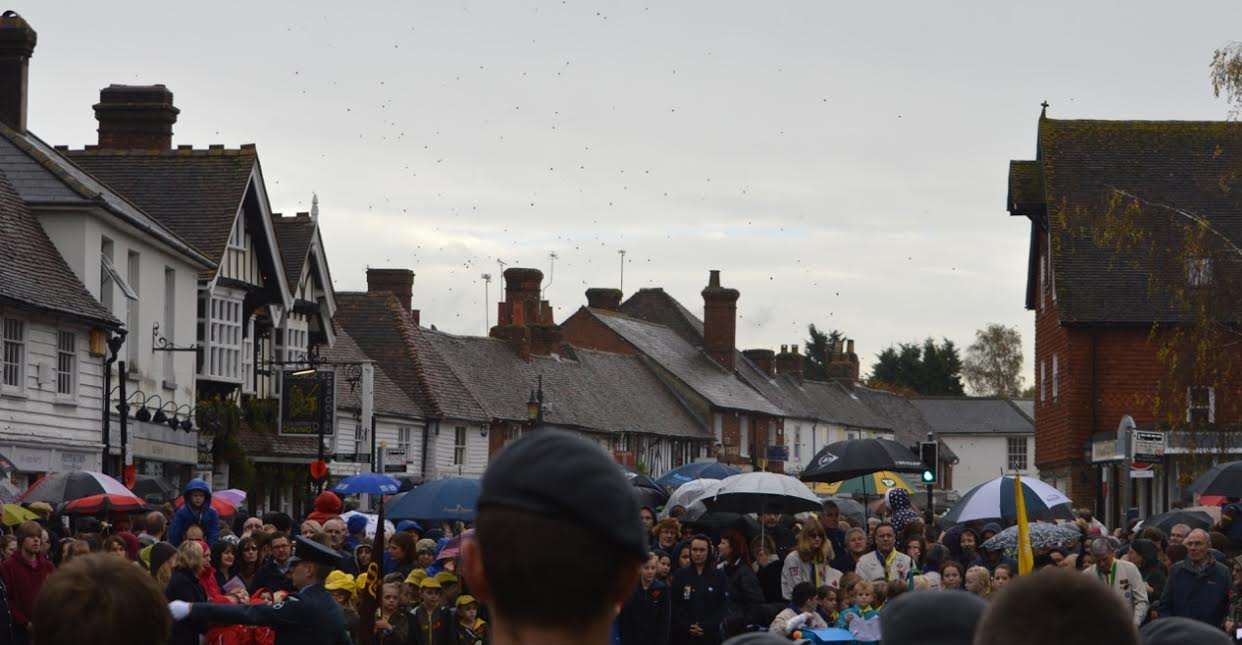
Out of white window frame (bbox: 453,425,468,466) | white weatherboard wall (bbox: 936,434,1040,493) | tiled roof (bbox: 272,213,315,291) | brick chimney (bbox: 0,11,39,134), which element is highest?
brick chimney (bbox: 0,11,39,134)

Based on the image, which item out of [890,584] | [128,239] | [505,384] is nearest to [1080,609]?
[890,584]

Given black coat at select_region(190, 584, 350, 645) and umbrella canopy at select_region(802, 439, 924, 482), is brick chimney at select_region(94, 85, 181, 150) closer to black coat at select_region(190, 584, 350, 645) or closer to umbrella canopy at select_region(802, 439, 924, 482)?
umbrella canopy at select_region(802, 439, 924, 482)

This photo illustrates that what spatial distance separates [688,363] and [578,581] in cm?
9311

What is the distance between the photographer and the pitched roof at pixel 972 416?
400 feet

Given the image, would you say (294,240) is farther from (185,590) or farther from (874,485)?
(185,590)

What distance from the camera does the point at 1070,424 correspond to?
160 feet

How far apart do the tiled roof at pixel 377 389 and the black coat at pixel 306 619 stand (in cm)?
4380

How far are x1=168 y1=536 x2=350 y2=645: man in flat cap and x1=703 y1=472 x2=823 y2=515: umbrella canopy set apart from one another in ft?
38.0

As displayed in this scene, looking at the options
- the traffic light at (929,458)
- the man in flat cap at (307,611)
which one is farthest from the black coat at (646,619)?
the traffic light at (929,458)

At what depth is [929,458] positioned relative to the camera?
96.1 ft

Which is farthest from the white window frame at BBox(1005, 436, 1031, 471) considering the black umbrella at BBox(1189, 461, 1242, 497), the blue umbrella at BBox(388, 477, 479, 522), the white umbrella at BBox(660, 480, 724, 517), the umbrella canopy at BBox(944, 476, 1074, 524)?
the umbrella canopy at BBox(944, 476, 1074, 524)

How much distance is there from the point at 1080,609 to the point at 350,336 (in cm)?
6065

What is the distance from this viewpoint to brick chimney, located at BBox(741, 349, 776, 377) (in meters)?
107

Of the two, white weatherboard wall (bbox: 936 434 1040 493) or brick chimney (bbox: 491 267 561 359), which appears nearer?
brick chimney (bbox: 491 267 561 359)
